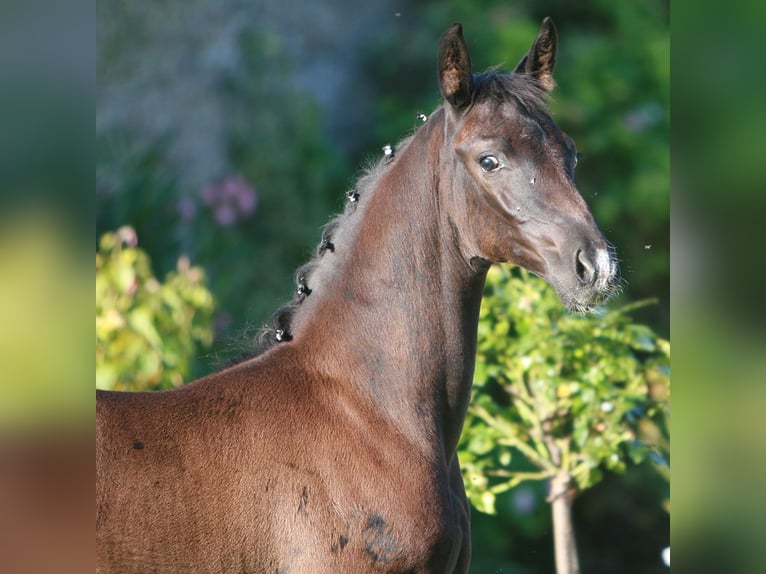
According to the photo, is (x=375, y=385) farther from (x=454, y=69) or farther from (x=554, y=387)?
(x=554, y=387)

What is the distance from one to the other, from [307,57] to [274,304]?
2468 millimetres

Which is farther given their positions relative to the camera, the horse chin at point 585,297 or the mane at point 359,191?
the mane at point 359,191

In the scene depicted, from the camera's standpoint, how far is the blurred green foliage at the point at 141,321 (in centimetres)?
464

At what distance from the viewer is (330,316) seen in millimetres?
2869

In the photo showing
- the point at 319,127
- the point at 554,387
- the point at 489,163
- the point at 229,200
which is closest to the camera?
the point at 489,163

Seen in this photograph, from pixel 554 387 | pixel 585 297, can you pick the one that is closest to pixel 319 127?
pixel 554 387

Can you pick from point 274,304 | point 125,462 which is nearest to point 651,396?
point 274,304

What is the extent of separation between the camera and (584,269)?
255cm

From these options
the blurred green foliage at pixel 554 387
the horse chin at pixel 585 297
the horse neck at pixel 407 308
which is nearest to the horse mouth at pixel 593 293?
the horse chin at pixel 585 297

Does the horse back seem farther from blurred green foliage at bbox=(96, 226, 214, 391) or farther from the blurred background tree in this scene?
the blurred background tree

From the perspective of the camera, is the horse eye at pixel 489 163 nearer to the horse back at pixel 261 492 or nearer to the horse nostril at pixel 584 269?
the horse nostril at pixel 584 269

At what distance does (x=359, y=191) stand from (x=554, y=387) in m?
1.94

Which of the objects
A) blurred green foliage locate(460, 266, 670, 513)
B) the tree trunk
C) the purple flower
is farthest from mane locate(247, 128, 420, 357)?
the purple flower

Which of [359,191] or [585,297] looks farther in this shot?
[359,191]
